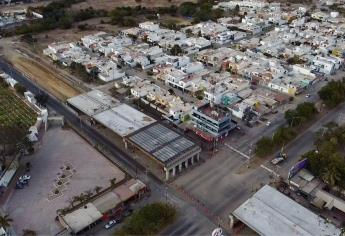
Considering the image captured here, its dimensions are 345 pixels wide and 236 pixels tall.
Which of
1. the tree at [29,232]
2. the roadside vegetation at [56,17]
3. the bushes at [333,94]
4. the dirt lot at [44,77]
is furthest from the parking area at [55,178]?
the roadside vegetation at [56,17]

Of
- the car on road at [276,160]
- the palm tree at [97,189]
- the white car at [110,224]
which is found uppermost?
the car on road at [276,160]

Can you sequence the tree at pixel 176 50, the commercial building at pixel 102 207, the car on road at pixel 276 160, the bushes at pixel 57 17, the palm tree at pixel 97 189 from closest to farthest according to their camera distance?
the commercial building at pixel 102 207
the palm tree at pixel 97 189
the car on road at pixel 276 160
the tree at pixel 176 50
the bushes at pixel 57 17

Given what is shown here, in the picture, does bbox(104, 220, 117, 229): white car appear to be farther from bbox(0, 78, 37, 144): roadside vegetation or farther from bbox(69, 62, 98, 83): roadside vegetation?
bbox(69, 62, 98, 83): roadside vegetation

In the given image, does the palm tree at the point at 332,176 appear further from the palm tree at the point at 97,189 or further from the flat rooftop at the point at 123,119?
the palm tree at the point at 97,189

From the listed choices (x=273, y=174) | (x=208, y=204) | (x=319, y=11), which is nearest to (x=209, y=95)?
(x=273, y=174)

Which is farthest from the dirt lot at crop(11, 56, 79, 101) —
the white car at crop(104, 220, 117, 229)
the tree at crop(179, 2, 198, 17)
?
the tree at crop(179, 2, 198, 17)

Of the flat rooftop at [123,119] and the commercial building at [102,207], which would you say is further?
the flat rooftop at [123,119]

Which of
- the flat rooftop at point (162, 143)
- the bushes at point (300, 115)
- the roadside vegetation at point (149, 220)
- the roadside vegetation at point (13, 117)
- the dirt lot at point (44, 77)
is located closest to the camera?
the roadside vegetation at point (149, 220)
